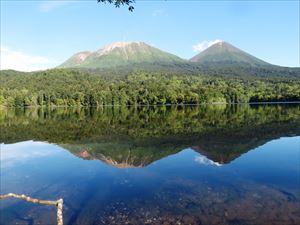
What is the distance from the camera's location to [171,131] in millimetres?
48125

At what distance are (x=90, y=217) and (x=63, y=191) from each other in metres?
5.23

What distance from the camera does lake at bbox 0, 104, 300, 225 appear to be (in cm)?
1600

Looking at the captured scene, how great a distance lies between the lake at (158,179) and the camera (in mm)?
16000

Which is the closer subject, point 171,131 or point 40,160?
point 40,160

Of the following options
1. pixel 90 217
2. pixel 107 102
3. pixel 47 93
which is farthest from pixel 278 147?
pixel 47 93

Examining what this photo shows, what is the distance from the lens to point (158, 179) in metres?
22.8

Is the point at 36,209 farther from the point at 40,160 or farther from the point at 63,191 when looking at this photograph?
the point at 40,160

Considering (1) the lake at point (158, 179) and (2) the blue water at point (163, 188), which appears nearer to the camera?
(2) the blue water at point (163, 188)

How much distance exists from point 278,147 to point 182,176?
47.6ft

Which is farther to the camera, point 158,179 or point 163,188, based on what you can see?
point 158,179

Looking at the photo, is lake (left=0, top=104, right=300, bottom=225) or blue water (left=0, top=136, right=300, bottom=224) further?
lake (left=0, top=104, right=300, bottom=225)

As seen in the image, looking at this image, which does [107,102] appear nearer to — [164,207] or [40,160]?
[40,160]

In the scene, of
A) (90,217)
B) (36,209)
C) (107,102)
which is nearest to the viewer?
(90,217)

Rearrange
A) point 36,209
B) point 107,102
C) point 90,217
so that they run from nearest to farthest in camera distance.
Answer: point 90,217
point 36,209
point 107,102
